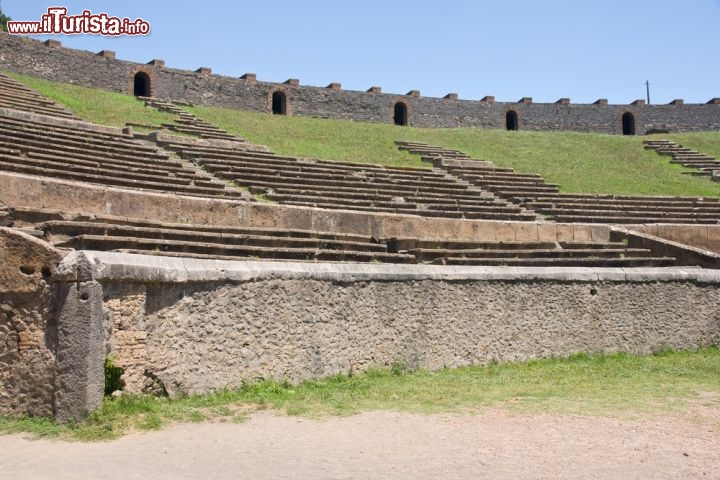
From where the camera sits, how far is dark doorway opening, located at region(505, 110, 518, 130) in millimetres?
45906

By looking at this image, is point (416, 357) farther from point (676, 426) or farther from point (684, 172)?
point (684, 172)

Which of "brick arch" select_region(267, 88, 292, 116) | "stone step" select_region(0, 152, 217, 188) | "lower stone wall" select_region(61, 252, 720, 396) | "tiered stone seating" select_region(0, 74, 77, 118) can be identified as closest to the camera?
"lower stone wall" select_region(61, 252, 720, 396)

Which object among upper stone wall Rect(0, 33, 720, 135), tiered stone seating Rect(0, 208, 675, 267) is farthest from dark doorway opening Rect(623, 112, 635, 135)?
tiered stone seating Rect(0, 208, 675, 267)

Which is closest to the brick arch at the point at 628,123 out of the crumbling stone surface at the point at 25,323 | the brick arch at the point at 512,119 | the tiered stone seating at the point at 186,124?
the brick arch at the point at 512,119

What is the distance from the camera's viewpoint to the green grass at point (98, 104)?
85.5 feet

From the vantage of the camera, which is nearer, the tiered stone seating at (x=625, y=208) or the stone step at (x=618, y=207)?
the tiered stone seating at (x=625, y=208)

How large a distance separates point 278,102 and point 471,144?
11850 millimetres

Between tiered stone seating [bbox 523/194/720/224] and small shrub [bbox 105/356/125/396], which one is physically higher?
tiered stone seating [bbox 523/194/720/224]

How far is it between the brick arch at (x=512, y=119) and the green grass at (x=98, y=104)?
22463 millimetres

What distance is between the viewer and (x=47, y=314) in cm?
577

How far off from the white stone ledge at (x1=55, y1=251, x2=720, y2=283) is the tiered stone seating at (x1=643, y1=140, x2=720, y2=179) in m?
22.4

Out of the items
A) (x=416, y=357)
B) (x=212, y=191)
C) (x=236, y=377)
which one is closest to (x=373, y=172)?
(x=212, y=191)

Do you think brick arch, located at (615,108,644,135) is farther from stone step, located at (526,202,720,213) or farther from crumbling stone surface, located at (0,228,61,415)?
crumbling stone surface, located at (0,228,61,415)

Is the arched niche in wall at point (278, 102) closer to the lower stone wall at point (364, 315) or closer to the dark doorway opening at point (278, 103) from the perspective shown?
the dark doorway opening at point (278, 103)
